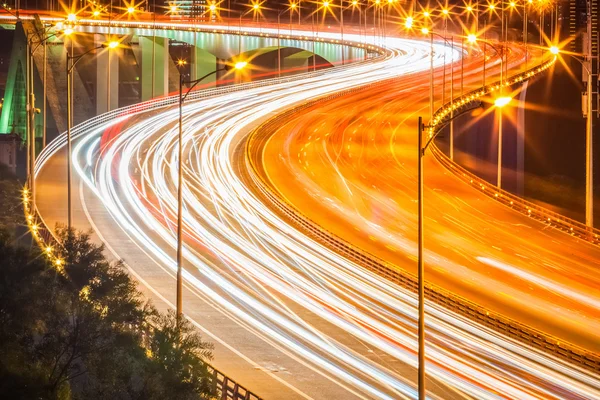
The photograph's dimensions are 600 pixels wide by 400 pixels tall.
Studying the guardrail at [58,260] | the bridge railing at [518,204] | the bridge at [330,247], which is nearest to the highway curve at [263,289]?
the bridge at [330,247]

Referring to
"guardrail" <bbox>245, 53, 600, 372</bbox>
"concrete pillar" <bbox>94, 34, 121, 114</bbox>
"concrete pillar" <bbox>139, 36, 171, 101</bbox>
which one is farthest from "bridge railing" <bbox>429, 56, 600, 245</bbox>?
"concrete pillar" <bbox>139, 36, 171, 101</bbox>

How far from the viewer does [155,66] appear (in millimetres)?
111250

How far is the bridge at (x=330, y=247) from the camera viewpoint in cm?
3078

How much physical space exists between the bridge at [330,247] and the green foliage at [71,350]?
23.0 ft

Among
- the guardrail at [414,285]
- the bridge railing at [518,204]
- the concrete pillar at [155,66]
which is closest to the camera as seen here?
the guardrail at [414,285]

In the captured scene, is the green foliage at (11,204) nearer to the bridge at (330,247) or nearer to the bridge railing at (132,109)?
the bridge at (330,247)

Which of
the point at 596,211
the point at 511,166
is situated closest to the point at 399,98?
the point at 511,166

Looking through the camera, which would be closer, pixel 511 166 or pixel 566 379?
pixel 566 379

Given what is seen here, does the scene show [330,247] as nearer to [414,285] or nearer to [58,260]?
[414,285]

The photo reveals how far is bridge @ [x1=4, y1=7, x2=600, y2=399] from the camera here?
30.8 m

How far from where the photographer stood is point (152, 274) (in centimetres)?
4162

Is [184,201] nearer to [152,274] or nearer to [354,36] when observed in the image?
[152,274]

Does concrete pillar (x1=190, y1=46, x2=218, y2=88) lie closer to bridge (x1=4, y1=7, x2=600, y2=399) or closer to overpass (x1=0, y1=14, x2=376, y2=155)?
overpass (x1=0, y1=14, x2=376, y2=155)

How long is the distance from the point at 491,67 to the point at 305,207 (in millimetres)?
59175
